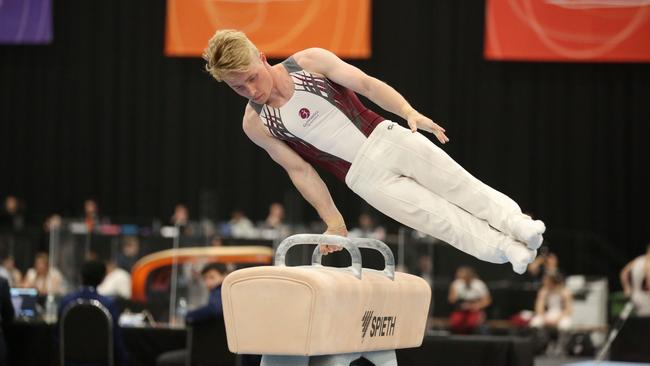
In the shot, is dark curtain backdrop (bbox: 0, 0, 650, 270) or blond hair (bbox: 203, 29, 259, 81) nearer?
blond hair (bbox: 203, 29, 259, 81)

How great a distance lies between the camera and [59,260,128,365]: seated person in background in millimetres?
7035

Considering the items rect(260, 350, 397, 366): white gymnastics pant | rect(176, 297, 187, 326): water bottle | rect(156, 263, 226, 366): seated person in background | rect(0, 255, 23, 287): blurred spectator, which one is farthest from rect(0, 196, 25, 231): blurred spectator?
rect(260, 350, 397, 366): white gymnastics pant

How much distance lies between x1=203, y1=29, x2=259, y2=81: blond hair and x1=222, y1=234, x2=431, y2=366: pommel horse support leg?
2.50ft

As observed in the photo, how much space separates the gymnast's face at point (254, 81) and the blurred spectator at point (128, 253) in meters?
7.07

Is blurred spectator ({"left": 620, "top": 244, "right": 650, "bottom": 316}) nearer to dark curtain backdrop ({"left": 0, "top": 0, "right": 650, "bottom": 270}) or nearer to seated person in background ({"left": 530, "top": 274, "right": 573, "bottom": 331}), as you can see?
seated person in background ({"left": 530, "top": 274, "right": 573, "bottom": 331})

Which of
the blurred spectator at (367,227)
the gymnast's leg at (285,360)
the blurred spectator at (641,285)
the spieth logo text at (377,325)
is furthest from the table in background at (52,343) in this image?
the blurred spectator at (367,227)

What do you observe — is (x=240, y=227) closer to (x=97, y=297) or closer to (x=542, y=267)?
(x=542, y=267)

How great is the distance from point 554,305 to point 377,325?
937 cm

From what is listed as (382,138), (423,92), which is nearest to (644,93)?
(423,92)

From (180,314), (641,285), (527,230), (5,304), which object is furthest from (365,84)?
(641,285)

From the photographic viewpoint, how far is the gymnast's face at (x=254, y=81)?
4211 millimetres

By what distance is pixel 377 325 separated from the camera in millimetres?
4316

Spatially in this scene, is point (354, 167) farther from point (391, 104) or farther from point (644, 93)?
point (644, 93)

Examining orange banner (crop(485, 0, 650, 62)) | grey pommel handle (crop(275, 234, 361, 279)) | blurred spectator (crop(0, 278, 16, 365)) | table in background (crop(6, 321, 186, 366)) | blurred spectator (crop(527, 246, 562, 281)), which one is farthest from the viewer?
orange banner (crop(485, 0, 650, 62))
